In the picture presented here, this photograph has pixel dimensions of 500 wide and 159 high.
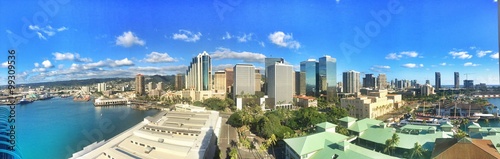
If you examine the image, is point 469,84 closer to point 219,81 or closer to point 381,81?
point 381,81

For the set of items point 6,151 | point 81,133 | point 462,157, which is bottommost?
point 81,133

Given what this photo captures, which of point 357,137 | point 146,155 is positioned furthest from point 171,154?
point 357,137

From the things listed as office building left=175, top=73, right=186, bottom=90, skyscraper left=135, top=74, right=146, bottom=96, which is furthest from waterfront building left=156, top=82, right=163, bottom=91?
office building left=175, top=73, right=186, bottom=90

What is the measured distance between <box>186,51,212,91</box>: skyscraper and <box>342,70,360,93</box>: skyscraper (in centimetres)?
809

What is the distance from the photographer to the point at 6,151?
2.37 meters

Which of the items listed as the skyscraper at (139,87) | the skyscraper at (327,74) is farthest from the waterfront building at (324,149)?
the skyscraper at (139,87)

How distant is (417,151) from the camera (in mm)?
3354

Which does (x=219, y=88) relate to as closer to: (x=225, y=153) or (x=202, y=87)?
(x=202, y=87)

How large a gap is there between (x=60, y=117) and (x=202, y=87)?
22.8 feet

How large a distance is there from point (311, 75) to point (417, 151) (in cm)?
1181

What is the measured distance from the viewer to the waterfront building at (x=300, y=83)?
15000 millimetres

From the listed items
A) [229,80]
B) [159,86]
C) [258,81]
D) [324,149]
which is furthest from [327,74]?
[324,149]

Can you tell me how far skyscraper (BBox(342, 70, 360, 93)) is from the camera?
15.1m

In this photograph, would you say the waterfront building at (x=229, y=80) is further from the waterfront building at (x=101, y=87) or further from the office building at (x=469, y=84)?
the office building at (x=469, y=84)
